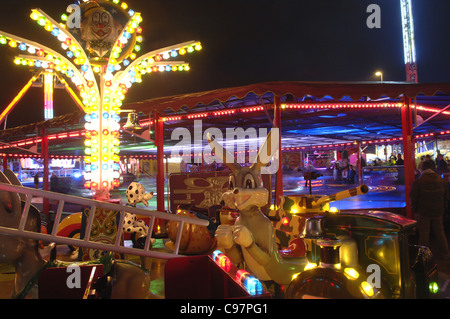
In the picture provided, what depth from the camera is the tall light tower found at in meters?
19.5

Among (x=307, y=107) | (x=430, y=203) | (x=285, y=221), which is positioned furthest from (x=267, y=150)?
(x=307, y=107)

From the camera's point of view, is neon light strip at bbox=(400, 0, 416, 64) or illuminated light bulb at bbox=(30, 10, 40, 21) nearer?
illuminated light bulb at bbox=(30, 10, 40, 21)

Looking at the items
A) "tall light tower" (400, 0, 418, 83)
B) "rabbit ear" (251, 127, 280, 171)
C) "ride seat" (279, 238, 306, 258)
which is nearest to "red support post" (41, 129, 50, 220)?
"ride seat" (279, 238, 306, 258)

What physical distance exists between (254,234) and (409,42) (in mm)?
22131

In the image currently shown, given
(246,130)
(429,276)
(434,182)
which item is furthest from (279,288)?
(246,130)

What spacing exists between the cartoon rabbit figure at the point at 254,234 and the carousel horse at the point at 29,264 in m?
0.73

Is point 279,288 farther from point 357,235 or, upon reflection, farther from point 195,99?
point 195,99

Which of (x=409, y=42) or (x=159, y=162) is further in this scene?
(x=409, y=42)

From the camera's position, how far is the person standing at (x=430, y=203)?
5473 mm

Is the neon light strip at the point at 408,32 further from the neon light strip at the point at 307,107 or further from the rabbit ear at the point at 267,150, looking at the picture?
the rabbit ear at the point at 267,150

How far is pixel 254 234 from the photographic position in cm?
275

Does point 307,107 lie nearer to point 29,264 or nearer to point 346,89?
point 346,89

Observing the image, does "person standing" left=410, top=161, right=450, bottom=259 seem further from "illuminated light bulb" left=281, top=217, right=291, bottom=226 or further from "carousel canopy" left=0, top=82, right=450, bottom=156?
"illuminated light bulb" left=281, top=217, right=291, bottom=226

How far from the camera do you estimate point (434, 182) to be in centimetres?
552
